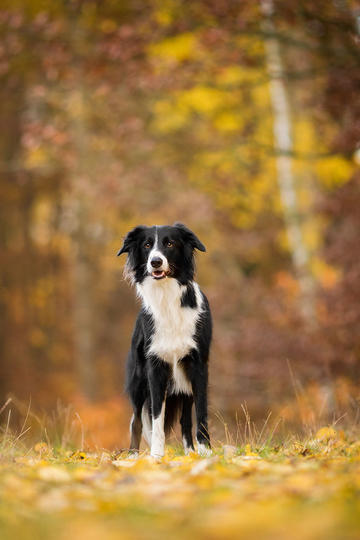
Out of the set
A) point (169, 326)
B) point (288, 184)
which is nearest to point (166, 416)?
point (169, 326)

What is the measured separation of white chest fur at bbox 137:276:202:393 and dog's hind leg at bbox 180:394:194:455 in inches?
7.8

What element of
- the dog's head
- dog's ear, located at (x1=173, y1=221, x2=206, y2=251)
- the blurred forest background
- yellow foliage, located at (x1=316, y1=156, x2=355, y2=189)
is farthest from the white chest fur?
yellow foliage, located at (x1=316, y1=156, x2=355, y2=189)

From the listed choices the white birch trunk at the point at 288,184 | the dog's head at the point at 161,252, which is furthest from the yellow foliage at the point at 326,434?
the white birch trunk at the point at 288,184

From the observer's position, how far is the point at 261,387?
48.0 feet

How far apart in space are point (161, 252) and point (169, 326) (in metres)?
0.60

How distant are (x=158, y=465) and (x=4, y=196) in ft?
54.4

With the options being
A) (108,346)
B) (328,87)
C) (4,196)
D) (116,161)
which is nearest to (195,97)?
(116,161)

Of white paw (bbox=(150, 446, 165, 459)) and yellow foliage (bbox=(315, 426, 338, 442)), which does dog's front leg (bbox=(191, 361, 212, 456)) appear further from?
yellow foliage (bbox=(315, 426, 338, 442))

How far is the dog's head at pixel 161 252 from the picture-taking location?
5.47 meters

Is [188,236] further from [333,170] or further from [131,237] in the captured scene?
[333,170]

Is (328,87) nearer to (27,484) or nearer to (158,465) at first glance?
(158,465)

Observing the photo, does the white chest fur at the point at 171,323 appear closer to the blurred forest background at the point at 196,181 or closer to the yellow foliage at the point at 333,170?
the blurred forest background at the point at 196,181

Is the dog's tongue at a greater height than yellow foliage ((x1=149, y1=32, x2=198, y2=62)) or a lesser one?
lesser

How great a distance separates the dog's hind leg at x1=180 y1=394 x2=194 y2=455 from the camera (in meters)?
5.76
